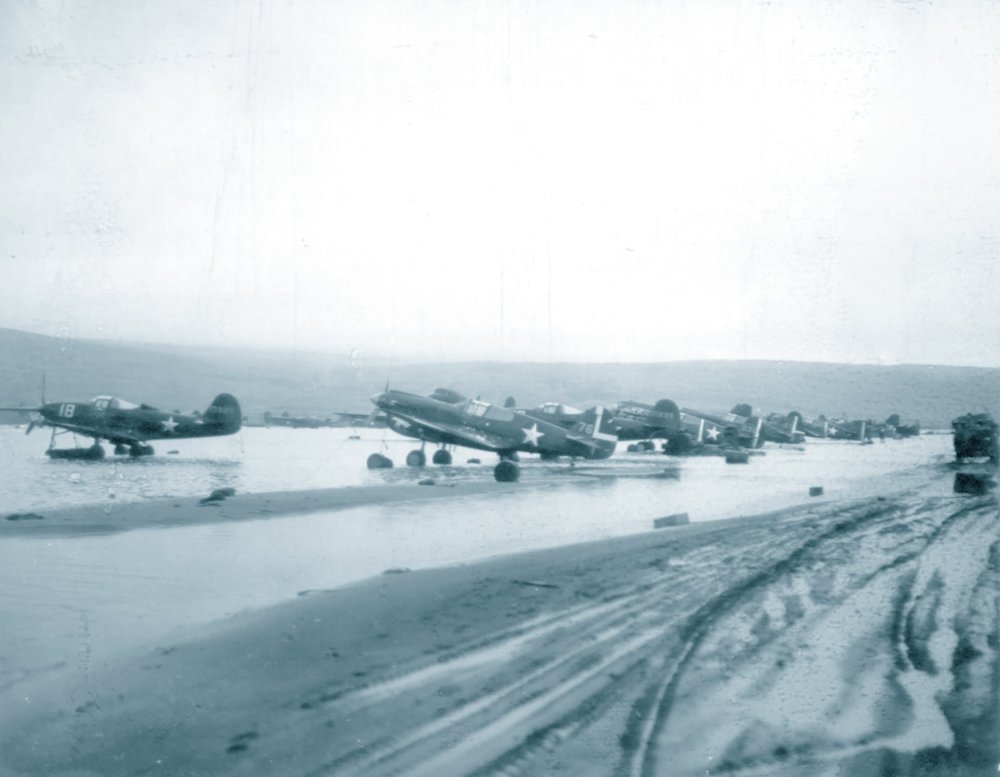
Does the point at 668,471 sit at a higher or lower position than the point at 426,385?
lower

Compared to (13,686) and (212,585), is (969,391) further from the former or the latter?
(13,686)

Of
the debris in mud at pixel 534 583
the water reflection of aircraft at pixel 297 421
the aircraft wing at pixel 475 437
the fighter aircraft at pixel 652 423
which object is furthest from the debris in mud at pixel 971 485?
the water reflection of aircraft at pixel 297 421

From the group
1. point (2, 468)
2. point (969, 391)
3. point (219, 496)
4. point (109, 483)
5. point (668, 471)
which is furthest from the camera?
point (668, 471)

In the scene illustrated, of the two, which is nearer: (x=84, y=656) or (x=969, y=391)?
(x=84, y=656)

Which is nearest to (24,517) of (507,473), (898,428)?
(507,473)

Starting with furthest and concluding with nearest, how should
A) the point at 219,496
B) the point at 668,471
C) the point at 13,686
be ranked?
the point at 668,471
the point at 219,496
the point at 13,686

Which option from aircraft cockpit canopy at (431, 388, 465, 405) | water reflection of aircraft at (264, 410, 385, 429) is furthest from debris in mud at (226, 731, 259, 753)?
water reflection of aircraft at (264, 410, 385, 429)

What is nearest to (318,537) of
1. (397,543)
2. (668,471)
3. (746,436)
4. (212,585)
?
(397,543)

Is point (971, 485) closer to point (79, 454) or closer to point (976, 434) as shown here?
point (976, 434)
